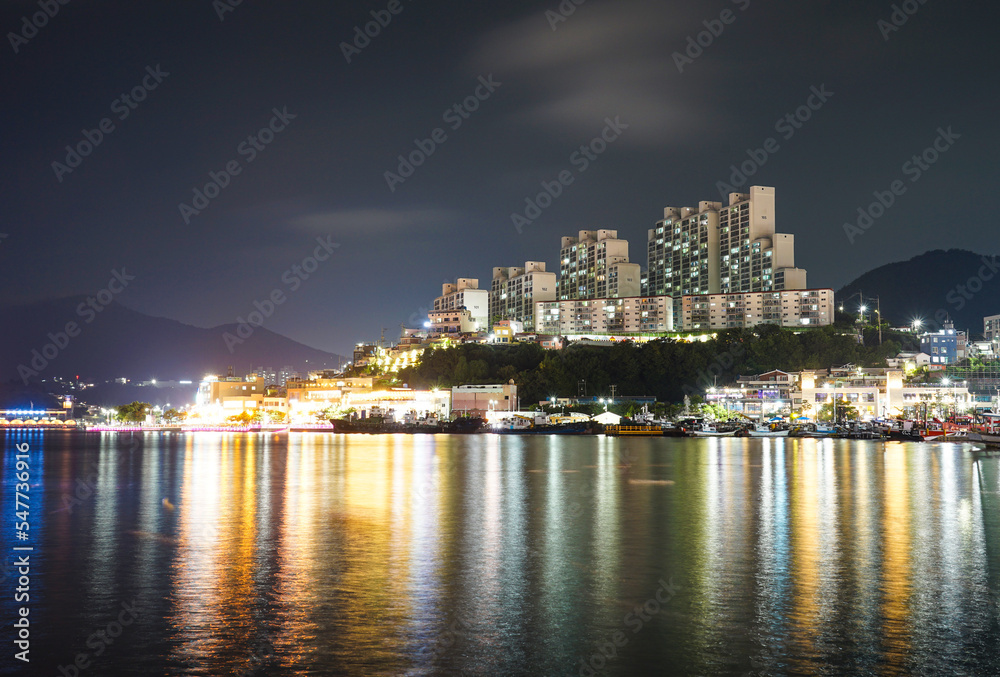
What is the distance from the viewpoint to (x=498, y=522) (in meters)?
20.0

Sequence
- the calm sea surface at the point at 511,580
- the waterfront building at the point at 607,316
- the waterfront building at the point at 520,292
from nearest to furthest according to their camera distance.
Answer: the calm sea surface at the point at 511,580 < the waterfront building at the point at 607,316 < the waterfront building at the point at 520,292

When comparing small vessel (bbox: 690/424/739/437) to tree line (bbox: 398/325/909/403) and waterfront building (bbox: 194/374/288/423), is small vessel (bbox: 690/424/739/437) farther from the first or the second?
waterfront building (bbox: 194/374/288/423)

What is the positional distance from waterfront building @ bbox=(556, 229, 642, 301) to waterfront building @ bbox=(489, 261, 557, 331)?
5.89m

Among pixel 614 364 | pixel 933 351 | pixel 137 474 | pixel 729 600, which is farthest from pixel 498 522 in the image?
pixel 933 351

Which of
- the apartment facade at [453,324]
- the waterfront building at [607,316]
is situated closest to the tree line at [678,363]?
the waterfront building at [607,316]

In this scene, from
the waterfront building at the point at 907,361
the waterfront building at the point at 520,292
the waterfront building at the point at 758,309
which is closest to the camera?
the waterfront building at the point at 907,361

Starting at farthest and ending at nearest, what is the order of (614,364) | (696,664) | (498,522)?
(614,364), (498,522), (696,664)

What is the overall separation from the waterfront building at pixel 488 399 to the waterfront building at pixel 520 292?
36.2m

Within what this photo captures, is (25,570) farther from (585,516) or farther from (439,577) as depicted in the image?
(585,516)

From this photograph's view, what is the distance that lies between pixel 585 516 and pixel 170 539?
9661mm

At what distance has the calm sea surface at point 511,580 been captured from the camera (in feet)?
31.3

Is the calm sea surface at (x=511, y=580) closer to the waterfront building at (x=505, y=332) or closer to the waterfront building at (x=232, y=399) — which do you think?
the waterfront building at (x=505, y=332)

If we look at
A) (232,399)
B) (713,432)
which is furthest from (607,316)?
(232,399)

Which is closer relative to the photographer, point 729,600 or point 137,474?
point 729,600
